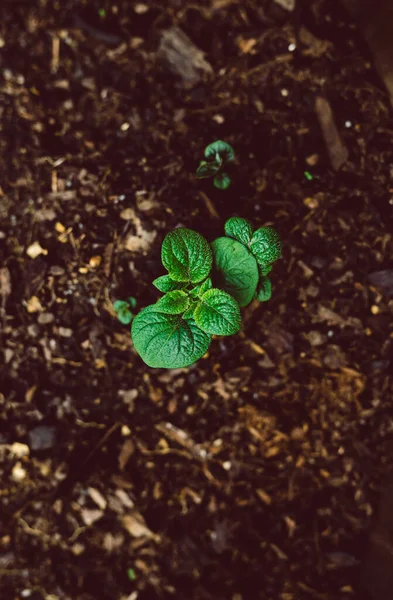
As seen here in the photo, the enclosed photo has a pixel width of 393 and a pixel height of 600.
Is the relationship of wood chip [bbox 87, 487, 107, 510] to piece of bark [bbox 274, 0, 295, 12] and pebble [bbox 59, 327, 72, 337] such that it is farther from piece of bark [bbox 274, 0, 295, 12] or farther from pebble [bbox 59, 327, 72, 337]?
piece of bark [bbox 274, 0, 295, 12]

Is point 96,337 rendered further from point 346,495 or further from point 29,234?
point 346,495

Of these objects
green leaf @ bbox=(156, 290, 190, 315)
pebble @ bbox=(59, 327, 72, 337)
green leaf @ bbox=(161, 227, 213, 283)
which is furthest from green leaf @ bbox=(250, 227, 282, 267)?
pebble @ bbox=(59, 327, 72, 337)

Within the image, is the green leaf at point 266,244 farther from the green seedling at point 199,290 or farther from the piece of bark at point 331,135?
the piece of bark at point 331,135

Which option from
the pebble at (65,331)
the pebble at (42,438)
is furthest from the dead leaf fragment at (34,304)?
the pebble at (42,438)

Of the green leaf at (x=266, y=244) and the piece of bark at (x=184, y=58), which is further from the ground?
the piece of bark at (x=184, y=58)

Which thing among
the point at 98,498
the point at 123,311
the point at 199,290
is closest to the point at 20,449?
the point at 98,498

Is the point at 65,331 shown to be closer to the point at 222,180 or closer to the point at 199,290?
the point at 199,290

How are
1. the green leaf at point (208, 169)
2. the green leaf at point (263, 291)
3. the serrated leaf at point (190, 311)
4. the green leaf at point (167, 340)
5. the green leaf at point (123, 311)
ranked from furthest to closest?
the green leaf at point (123, 311) < the green leaf at point (208, 169) < the green leaf at point (263, 291) < the serrated leaf at point (190, 311) < the green leaf at point (167, 340)
